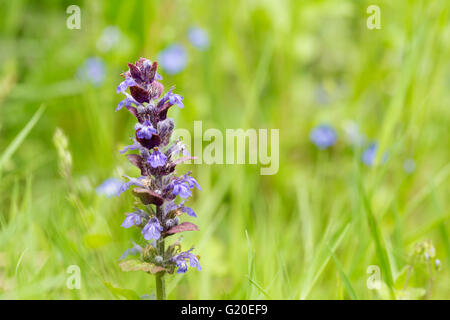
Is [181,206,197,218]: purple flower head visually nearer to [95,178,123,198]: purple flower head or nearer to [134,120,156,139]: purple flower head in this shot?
[134,120,156,139]: purple flower head

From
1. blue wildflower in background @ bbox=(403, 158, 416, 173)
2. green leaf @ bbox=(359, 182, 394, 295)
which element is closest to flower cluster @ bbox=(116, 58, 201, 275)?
green leaf @ bbox=(359, 182, 394, 295)

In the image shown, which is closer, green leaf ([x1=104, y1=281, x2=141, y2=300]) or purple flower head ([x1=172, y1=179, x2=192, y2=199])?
purple flower head ([x1=172, y1=179, x2=192, y2=199])

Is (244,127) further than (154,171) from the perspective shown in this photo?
Yes

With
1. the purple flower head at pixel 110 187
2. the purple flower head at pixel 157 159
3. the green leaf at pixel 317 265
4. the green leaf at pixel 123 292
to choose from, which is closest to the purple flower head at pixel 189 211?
the purple flower head at pixel 157 159

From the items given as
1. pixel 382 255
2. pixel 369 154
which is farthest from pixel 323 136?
pixel 382 255

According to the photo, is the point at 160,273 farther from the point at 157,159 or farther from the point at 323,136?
the point at 323,136
